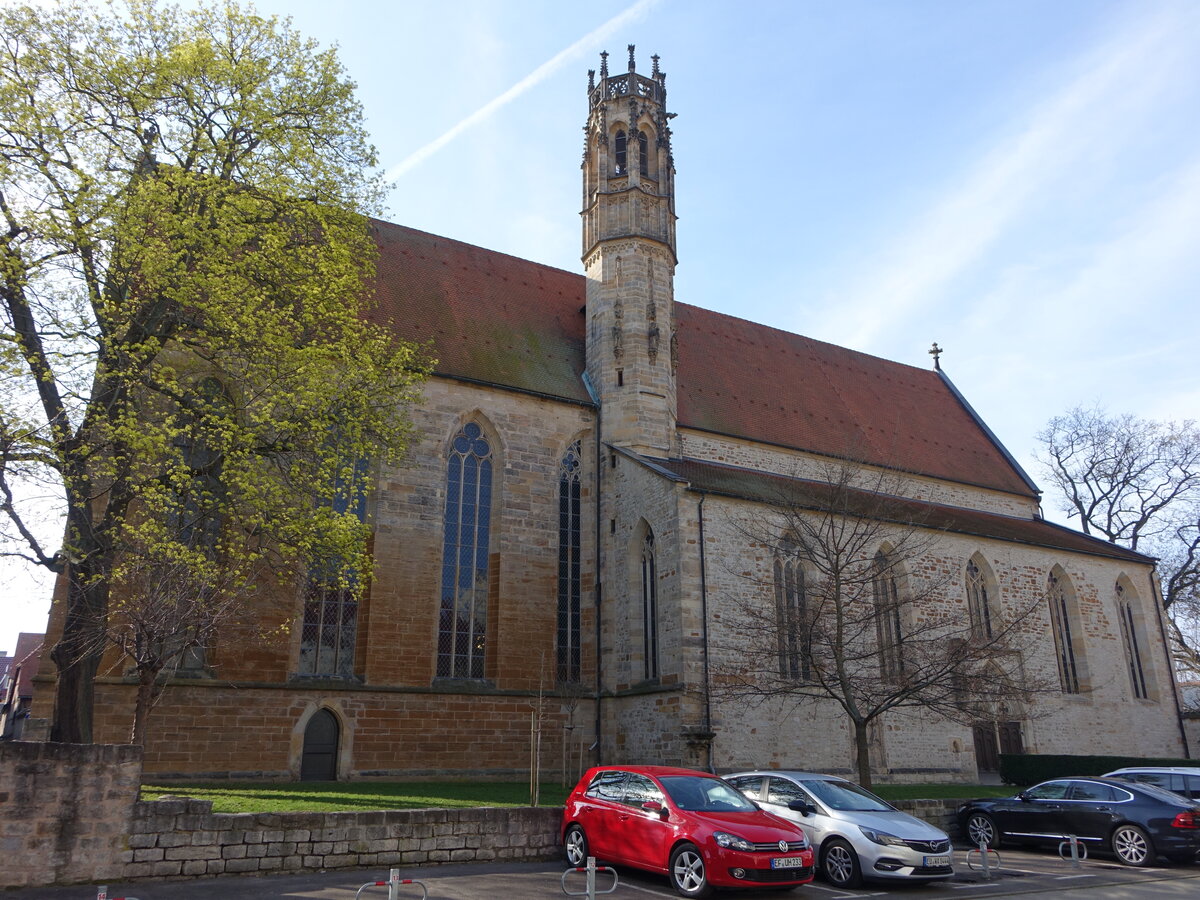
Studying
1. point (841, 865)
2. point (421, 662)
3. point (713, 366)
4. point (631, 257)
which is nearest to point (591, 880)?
point (841, 865)

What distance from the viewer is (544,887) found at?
9.80 metres

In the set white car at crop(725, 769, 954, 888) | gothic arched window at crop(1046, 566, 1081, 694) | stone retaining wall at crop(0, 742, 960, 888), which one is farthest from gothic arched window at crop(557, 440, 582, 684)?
gothic arched window at crop(1046, 566, 1081, 694)

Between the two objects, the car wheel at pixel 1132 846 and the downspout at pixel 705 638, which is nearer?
the car wheel at pixel 1132 846

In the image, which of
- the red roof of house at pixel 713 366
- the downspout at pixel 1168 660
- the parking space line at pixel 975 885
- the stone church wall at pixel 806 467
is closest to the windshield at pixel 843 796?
the parking space line at pixel 975 885

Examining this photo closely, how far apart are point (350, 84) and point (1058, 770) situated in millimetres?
21057

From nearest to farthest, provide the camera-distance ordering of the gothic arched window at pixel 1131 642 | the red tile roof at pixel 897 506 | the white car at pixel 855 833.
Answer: the white car at pixel 855 833
the red tile roof at pixel 897 506
the gothic arched window at pixel 1131 642

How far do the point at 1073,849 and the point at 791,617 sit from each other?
21.9 ft

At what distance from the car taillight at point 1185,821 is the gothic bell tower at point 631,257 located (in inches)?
487

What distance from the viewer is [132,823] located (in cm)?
966

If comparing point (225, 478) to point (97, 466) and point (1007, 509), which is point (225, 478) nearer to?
point (97, 466)

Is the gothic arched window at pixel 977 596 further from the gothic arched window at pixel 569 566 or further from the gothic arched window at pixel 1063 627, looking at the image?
the gothic arched window at pixel 569 566

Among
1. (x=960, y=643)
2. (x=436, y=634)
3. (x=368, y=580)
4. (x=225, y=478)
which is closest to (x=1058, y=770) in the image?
(x=960, y=643)

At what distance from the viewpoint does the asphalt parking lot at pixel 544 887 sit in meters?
9.03

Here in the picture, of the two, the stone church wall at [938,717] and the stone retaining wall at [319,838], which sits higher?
the stone church wall at [938,717]
